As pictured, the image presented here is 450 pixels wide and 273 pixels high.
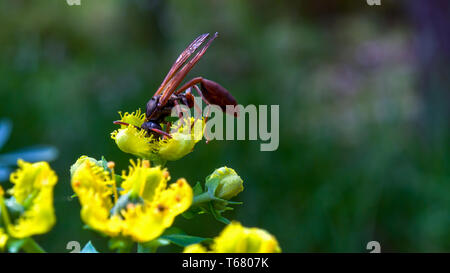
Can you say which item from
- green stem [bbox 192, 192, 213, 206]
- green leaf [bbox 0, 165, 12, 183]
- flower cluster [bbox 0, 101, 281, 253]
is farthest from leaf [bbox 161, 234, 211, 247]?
green leaf [bbox 0, 165, 12, 183]

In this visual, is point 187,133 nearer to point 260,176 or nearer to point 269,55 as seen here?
point 260,176

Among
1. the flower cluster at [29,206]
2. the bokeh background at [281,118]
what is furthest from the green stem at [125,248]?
the bokeh background at [281,118]

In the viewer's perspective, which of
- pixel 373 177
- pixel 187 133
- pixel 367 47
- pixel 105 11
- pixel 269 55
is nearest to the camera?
pixel 187 133

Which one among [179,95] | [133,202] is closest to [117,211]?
[133,202]

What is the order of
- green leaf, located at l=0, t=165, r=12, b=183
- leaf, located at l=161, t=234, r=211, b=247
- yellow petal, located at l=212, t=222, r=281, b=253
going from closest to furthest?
yellow petal, located at l=212, t=222, r=281, b=253, leaf, located at l=161, t=234, r=211, b=247, green leaf, located at l=0, t=165, r=12, b=183

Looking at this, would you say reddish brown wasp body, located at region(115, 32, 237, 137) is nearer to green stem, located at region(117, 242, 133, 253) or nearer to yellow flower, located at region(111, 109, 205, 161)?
yellow flower, located at region(111, 109, 205, 161)

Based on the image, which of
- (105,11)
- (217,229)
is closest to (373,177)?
(217,229)

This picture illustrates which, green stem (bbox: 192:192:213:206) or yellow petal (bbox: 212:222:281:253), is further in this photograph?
green stem (bbox: 192:192:213:206)

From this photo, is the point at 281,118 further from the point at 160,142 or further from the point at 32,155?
the point at 160,142
